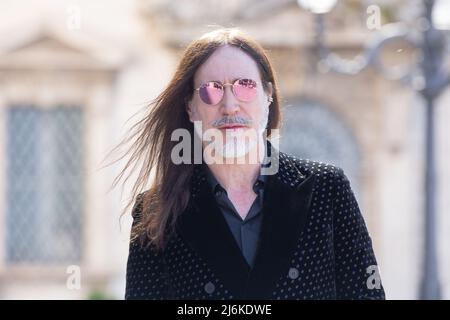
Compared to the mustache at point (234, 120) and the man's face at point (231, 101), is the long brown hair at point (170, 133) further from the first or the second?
the mustache at point (234, 120)

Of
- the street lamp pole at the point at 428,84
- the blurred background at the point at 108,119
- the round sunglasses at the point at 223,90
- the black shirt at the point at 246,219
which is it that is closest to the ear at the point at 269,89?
the round sunglasses at the point at 223,90

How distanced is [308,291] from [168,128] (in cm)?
62

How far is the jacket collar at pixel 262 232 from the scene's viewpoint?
126 inches

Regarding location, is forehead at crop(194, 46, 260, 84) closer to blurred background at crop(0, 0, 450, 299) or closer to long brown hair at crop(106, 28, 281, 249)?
long brown hair at crop(106, 28, 281, 249)

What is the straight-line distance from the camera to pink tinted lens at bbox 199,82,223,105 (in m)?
3.30

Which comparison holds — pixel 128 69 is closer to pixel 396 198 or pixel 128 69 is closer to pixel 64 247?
pixel 64 247

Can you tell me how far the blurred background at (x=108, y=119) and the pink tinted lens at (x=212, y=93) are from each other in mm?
9545

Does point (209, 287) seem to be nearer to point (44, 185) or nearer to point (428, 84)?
point (428, 84)

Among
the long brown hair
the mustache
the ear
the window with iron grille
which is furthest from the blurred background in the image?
the mustache

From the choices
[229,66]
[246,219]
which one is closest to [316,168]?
[246,219]

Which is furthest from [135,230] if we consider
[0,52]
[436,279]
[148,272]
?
[0,52]

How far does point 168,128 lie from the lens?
353 centimetres

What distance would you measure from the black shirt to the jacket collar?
0.06 ft

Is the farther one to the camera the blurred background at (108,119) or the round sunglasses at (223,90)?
the blurred background at (108,119)
